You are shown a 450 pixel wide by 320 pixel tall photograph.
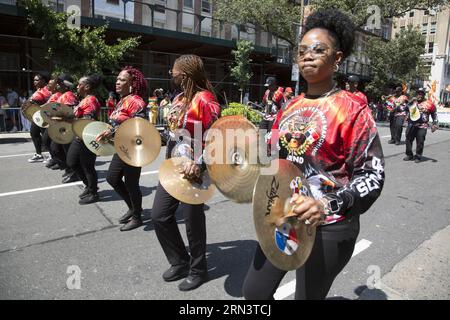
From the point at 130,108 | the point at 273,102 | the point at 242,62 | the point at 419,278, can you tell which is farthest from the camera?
the point at 242,62

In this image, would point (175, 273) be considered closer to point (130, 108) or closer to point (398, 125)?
point (130, 108)

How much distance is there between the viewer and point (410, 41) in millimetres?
24844

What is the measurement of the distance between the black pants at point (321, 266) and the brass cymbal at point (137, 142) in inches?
86.2

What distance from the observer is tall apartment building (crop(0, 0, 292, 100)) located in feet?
48.3

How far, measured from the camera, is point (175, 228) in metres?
3.06

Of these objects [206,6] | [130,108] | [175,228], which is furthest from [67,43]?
[206,6]

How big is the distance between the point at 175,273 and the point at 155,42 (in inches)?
662

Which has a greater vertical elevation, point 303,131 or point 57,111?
point 303,131

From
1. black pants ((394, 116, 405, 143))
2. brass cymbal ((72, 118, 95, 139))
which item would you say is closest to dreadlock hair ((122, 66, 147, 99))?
brass cymbal ((72, 118, 95, 139))

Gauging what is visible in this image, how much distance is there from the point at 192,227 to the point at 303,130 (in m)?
1.51

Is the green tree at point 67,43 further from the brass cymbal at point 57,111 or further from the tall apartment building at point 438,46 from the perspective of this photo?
the tall apartment building at point 438,46

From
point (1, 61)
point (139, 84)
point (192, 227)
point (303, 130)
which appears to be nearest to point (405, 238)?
point (192, 227)

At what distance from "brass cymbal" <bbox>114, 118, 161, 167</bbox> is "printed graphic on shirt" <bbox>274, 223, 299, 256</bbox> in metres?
2.36

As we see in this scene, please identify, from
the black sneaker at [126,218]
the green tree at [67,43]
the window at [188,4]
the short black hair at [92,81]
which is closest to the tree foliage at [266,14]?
the window at [188,4]
